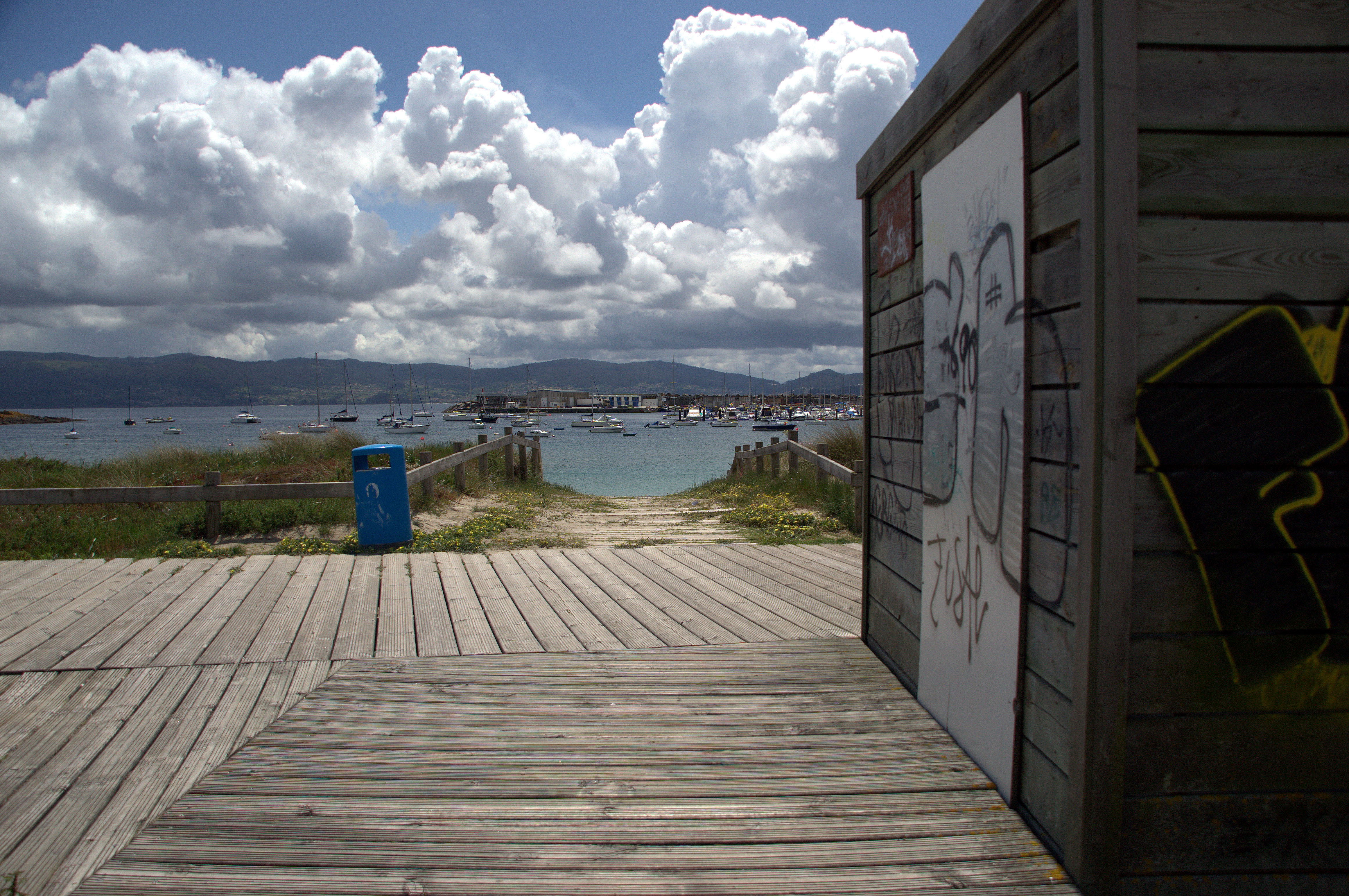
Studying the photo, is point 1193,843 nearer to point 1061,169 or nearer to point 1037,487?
point 1037,487

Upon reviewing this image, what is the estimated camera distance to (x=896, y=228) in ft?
10.6

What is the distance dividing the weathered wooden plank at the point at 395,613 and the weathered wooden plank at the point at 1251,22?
393 cm

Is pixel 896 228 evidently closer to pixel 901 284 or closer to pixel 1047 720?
pixel 901 284

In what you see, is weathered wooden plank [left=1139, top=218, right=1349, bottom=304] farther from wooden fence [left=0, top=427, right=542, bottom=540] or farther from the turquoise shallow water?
the turquoise shallow water

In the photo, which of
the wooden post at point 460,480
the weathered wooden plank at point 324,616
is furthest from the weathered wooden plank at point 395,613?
the wooden post at point 460,480

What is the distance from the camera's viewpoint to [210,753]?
2703 mm

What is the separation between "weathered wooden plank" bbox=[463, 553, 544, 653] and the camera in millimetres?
3881

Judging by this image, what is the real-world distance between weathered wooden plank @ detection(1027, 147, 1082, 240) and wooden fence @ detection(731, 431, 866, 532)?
1939 millimetres

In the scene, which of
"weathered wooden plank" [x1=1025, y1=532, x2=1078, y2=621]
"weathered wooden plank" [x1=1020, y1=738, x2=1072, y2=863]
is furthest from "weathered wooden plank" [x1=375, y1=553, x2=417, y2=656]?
"weathered wooden plank" [x1=1025, y1=532, x2=1078, y2=621]

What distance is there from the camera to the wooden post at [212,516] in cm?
718

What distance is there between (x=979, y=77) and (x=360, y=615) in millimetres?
4294

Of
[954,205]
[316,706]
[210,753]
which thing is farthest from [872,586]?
[210,753]

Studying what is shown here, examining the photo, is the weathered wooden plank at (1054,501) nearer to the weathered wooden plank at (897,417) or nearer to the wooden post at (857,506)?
the weathered wooden plank at (897,417)

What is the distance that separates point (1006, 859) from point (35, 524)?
9.92 m
